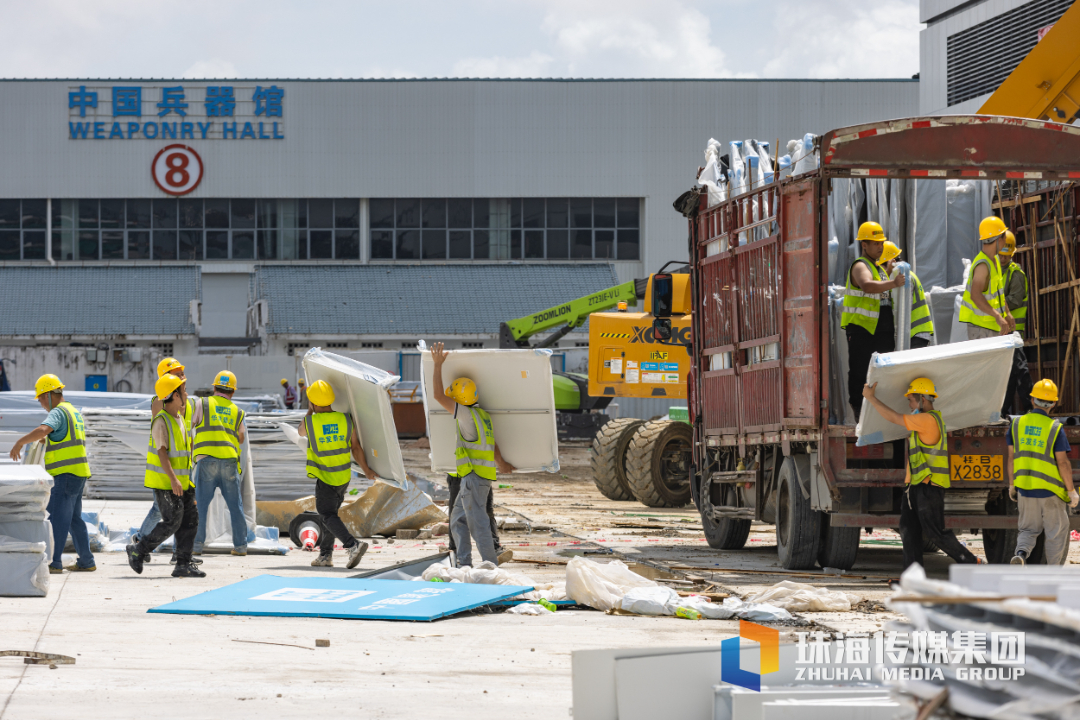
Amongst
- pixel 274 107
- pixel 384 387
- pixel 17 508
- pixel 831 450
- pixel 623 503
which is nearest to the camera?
pixel 17 508

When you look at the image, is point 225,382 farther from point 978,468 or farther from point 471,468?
point 978,468

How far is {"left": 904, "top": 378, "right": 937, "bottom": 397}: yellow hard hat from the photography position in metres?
9.42

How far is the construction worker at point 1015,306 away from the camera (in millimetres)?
10828

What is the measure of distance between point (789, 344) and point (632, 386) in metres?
10.1

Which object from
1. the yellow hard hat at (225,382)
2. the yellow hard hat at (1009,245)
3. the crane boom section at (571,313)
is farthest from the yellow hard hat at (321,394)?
the crane boom section at (571,313)

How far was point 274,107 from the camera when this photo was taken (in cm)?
4950

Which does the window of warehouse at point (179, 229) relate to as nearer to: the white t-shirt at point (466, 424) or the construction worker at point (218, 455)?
the construction worker at point (218, 455)

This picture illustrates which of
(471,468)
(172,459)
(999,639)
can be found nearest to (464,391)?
(471,468)

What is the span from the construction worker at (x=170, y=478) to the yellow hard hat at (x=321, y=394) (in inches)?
45.5

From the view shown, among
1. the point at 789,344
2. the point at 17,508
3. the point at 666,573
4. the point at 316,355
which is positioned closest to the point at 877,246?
the point at 789,344

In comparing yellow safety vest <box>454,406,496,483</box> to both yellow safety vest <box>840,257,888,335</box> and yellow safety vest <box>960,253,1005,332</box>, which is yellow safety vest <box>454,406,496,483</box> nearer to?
yellow safety vest <box>840,257,888,335</box>

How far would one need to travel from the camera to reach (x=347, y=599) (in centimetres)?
878

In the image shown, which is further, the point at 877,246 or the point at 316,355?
the point at 316,355

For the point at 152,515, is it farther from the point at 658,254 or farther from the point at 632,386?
the point at 658,254
